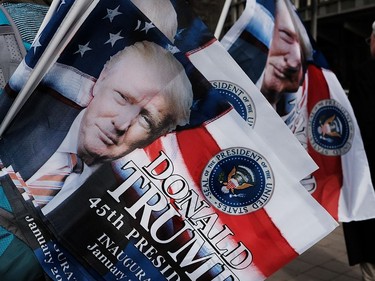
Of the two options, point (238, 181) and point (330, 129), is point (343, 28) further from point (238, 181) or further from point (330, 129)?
point (238, 181)

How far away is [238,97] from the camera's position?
5.43 feet

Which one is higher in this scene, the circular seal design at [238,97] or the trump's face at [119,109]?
the trump's face at [119,109]

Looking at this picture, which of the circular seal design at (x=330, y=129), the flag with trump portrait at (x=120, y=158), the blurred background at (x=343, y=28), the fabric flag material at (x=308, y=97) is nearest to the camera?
the flag with trump portrait at (x=120, y=158)

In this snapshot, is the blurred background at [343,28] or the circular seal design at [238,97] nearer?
the circular seal design at [238,97]

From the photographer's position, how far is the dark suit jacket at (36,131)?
4.17ft

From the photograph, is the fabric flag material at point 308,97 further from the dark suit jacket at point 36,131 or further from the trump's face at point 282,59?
the dark suit jacket at point 36,131

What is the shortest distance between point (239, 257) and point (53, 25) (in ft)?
2.79

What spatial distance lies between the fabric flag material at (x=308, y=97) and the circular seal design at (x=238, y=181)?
3.17ft

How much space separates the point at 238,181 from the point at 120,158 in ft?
1.19

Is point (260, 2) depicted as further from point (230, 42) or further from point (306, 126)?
point (306, 126)

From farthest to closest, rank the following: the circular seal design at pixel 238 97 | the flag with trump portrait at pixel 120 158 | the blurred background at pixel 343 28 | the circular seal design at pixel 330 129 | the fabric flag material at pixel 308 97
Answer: the blurred background at pixel 343 28 < the circular seal design at pixel 330 129 < the fabric flag material at pixel 308 97 < the circular seal design at pixel 238 97 < the flag with trump portrait at pixel 120 158

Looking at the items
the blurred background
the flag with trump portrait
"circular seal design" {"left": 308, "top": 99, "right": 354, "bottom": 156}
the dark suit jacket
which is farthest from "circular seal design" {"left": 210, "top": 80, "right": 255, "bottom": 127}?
the blurred background

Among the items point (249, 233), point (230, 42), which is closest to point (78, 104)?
point (249, 233)

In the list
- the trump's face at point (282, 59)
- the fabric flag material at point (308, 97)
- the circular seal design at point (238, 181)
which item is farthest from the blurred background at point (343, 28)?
the circular seal design at point (238, 181)
